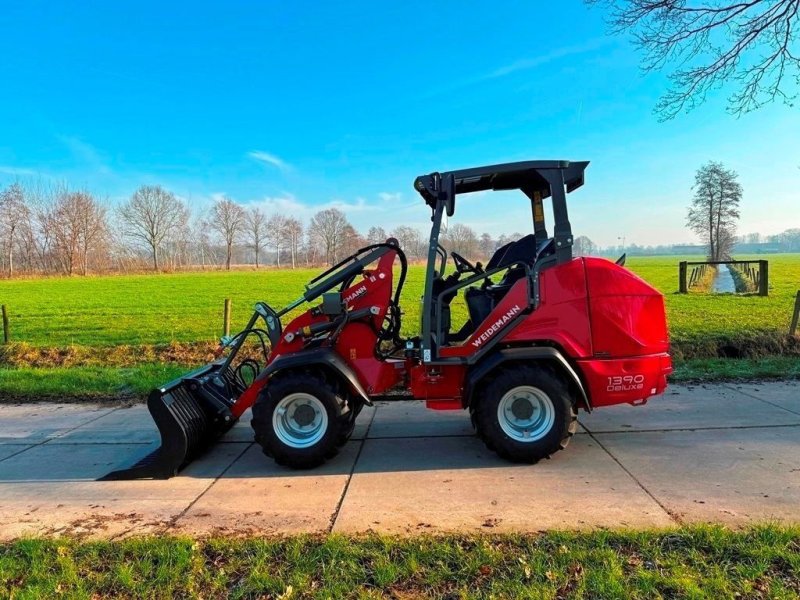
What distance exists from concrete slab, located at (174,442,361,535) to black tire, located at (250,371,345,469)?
0.42ft

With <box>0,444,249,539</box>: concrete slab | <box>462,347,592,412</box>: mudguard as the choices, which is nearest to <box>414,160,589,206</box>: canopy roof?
<box>462,347,592,412</box>: mudguard

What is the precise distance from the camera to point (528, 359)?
4254mm

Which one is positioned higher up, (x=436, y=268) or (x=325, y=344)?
(x=436, y=268)

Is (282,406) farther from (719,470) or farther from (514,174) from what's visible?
(719,470)

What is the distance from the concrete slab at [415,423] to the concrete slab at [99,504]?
1664 millimetres

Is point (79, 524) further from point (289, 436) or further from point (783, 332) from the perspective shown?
point (783, 332)

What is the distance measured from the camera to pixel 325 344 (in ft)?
14.9

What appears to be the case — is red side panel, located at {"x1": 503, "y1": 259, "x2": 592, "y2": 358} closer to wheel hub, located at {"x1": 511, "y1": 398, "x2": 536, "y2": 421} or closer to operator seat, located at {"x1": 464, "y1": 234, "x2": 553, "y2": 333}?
operator seat, located at {"x1": 464, "y1": 234, "x2": 553, "y2": 333}

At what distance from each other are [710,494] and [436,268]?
268 centimetres

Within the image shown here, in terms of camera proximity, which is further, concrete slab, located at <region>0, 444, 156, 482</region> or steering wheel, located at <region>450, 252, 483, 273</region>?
steering wheel, located at <region>450, 252, 483, 273</region>

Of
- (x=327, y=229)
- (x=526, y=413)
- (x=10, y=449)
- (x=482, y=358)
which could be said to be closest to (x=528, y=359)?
(x=482, y=358)

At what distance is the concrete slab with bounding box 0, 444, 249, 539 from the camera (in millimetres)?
3404

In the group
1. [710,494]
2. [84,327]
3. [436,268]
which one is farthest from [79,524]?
[84,327]

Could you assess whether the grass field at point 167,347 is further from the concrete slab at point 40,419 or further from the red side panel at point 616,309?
the red side panel at point 616,309
